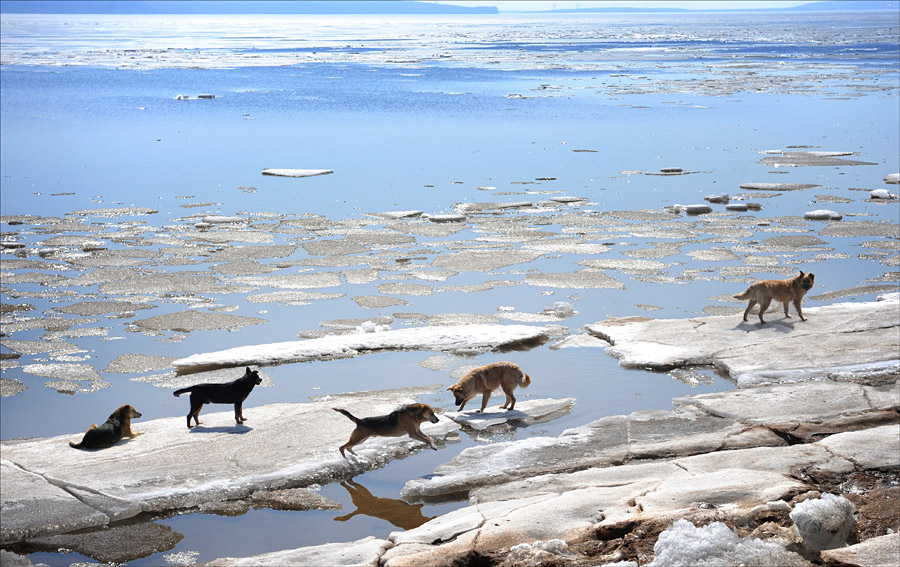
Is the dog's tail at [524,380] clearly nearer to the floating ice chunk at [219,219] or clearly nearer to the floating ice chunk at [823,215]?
the floating ice chunk at [219,219]

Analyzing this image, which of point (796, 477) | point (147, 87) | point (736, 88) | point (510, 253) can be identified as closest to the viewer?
point (796, 477)

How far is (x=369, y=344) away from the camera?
34.1ft

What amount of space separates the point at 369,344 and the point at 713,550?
596 centimetres

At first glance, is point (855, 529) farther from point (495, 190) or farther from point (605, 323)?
point (495, 190)

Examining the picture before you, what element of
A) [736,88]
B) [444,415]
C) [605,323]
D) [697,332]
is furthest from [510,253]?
[736,88]

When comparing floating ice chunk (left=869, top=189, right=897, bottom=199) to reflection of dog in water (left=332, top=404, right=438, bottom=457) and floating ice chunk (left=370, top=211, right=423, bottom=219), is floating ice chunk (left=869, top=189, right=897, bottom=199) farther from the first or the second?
reflection of dog in water (left=332, top=404, right=438, bottom=457)

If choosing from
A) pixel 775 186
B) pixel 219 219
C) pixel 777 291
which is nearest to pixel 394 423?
pixel 777 291

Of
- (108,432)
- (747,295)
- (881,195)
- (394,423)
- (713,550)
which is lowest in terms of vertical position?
(108,432)

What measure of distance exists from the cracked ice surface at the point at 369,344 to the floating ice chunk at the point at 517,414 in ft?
5.87

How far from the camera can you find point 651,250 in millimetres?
14758

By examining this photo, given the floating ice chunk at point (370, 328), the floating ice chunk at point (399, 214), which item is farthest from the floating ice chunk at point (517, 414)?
the floating ice chunk at point (399, 214)

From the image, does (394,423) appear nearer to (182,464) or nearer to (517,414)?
(517,414)

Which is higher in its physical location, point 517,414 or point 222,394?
point 222,394

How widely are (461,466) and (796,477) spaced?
2388 mm
